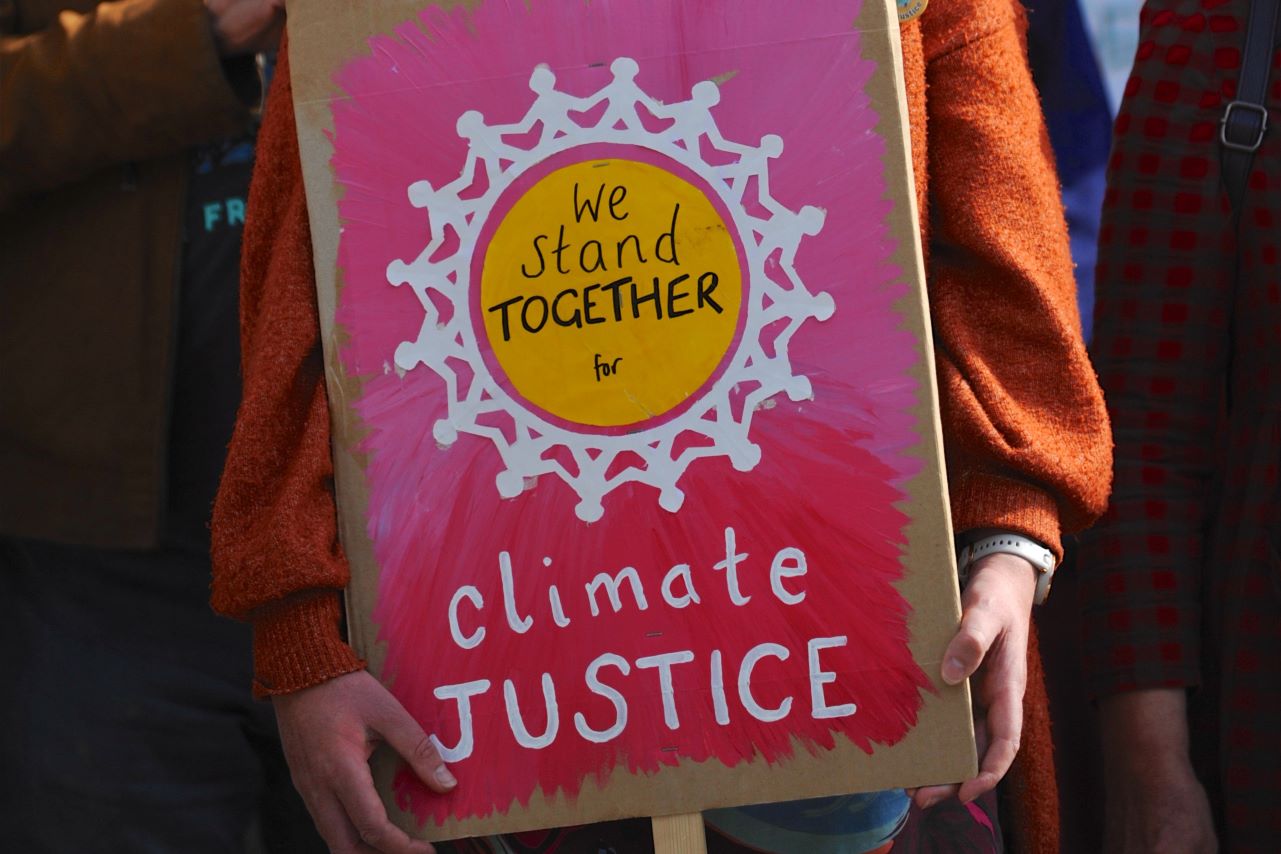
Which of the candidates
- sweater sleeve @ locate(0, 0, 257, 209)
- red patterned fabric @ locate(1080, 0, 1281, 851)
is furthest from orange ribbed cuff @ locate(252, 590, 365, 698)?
red patterned fabric @ locate(1080, 0, 1281, 851)

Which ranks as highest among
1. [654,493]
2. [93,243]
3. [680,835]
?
[93,243]

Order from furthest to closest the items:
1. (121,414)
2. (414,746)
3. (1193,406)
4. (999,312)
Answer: (121,414), (1193,406), (999,312), (414,746)

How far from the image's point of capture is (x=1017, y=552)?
1129 mm

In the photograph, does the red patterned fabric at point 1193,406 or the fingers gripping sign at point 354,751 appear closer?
the fingers gripping sign at point 354,751

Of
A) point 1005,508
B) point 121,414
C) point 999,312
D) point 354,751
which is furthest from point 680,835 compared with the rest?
point 121,414

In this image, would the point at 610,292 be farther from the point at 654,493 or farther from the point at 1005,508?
the point at 1005,508

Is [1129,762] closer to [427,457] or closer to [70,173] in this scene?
[427,457]

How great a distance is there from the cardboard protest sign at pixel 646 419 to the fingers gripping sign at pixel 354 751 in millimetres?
20

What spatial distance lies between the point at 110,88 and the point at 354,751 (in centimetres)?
82

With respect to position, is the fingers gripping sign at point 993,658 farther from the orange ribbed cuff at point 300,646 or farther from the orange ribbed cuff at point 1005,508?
the orange ribbed cuff at point 300,646

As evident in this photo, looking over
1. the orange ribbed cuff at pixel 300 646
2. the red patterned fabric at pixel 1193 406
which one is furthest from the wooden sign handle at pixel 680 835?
the red patterned fabric at pixel 1193 406

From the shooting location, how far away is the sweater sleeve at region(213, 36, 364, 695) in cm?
106

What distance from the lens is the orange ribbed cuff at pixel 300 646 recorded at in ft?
3.50

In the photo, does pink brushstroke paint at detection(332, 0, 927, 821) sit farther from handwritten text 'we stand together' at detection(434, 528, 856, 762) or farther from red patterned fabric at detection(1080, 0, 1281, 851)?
red patterned fabric at detection(1080, 0, 1281, 851)
